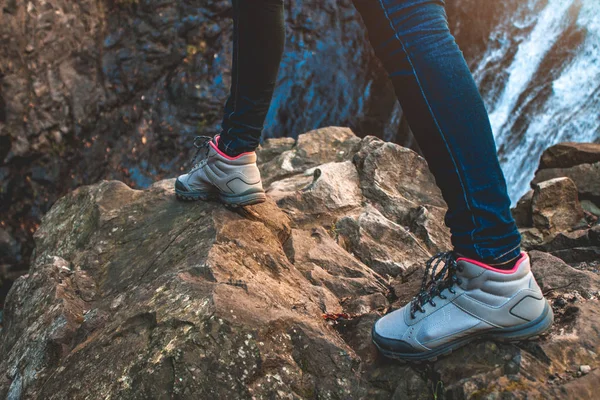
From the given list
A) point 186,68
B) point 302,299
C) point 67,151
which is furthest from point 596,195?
point 67,151

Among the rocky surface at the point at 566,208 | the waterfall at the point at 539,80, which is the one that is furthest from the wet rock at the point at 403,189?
the waterfall at the point at 539,80

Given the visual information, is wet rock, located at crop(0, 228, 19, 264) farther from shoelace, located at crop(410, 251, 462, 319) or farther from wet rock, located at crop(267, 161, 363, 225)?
shoelace, located at crop(410, 251, 462, 319)

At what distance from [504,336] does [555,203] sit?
11.0ft

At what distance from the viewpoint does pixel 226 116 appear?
98.5 inches

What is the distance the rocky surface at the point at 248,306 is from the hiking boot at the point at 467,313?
0.07m

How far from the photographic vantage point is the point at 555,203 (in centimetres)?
475

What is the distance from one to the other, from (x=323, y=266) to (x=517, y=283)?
1228 millimetres

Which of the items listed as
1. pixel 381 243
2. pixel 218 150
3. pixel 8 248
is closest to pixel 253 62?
pixel 218 150

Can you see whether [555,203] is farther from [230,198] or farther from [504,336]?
[504,336]

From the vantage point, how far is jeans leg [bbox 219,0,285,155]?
2.21 metres

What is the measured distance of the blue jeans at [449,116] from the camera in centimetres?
158

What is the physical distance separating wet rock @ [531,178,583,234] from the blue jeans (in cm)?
335

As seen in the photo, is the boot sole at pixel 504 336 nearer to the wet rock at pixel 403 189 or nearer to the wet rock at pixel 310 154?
the wet rock at pixel 403 189

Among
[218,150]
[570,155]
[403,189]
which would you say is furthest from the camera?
[570,155]
